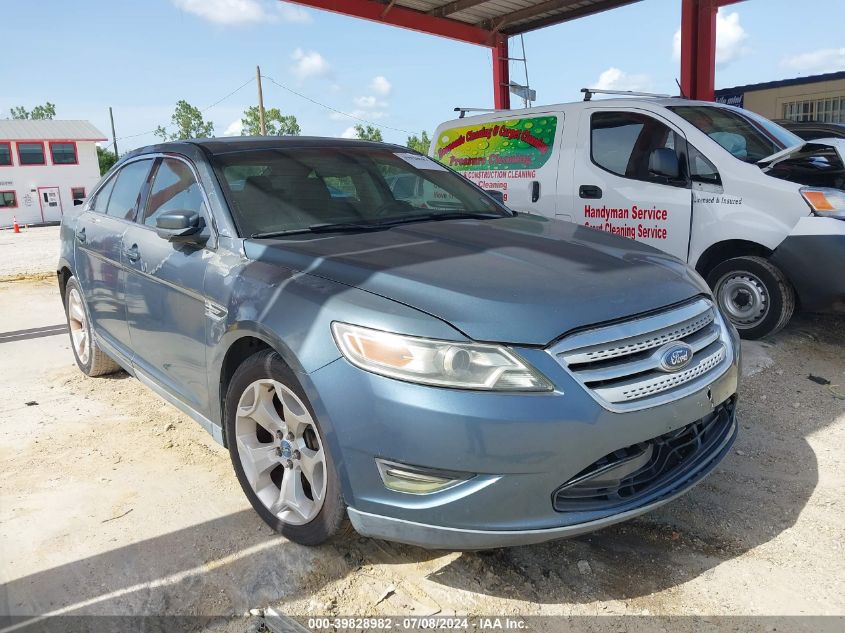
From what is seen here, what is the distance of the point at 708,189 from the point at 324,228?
11.4 feet

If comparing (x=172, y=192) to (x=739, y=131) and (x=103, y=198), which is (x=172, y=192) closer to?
(x=103, y=198)

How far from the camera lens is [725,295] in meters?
5.30

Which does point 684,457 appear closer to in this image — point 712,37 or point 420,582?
point 420,582

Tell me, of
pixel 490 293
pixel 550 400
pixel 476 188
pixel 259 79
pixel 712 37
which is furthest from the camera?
pixel 259 79

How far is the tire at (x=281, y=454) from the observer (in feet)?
7.78

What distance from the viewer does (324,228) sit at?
309 centimetres

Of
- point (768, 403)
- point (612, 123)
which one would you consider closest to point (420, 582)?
point (768, 403)

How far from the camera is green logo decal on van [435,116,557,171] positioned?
250 inches

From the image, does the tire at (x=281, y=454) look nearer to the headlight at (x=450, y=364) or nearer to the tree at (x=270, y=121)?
the headlight at (x=450, y=364)

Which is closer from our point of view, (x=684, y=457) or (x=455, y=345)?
(x=455, y=345)

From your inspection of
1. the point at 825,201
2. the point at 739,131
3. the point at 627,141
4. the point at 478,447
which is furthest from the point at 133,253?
the point at 739,131

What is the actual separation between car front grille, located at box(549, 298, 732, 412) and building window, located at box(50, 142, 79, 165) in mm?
51713

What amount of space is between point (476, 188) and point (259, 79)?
36.8 metres

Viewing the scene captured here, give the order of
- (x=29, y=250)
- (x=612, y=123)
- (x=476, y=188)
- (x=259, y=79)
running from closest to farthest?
(x=476, y=188) < (x=612, y=123) < (x=29, y=250) < (x=259, y=79)
